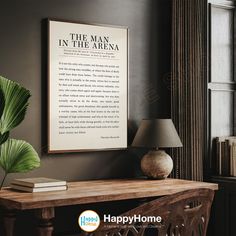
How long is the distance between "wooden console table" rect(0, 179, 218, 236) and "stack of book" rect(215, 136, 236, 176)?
575 millimetres

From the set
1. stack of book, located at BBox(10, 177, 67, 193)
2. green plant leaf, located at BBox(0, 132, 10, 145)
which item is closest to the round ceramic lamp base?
stack of book, located at BBox(10, 177, 67, 193)

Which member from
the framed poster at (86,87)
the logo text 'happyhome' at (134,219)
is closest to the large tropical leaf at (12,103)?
the framed poster at (86,87)

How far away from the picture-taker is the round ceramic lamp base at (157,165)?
159 inches

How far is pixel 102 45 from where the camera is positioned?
162 inches

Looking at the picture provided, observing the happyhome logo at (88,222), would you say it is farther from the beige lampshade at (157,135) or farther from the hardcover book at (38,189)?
the beige lampshade at (157,135)

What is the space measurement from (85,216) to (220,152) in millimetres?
1440

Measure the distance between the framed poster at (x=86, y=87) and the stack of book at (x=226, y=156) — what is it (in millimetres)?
816

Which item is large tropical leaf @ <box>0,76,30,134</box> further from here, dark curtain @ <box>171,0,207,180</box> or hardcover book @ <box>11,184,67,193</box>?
dark curtain @ <box>171,0,207,180</box>

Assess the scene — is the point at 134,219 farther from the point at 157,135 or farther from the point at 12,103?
the point at 157,135

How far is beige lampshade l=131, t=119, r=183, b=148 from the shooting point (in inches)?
158

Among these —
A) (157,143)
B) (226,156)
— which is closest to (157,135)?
(157,143)

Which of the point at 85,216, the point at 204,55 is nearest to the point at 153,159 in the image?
the point at 85,216

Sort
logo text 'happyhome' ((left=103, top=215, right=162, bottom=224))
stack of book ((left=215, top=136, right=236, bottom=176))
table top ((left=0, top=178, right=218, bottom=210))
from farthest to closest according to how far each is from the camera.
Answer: stack of book ((left=215, top=136, right=236, bottom=176)) < table top ((left=0, top=178, right=218, bottom=210)) < logo text 'happyhome' ((left=103, top=215, right=162, bottom=224))

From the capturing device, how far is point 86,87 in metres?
4.01
